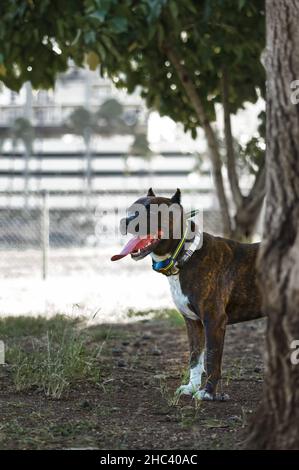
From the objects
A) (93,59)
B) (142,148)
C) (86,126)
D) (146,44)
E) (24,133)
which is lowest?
(93,59)

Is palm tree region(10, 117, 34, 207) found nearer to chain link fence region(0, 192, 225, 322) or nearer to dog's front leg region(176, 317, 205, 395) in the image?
chain link fence region(0, 192, 225, 322)

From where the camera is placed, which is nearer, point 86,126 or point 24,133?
point 24,133

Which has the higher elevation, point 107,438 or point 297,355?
point 297,355

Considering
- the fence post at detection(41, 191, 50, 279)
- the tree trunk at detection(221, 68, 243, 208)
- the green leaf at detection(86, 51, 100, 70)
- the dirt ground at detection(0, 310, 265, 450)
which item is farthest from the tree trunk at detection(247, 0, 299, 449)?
the fence post at detection(41, 191, 50, 279)

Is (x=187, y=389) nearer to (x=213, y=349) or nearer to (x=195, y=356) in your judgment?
(x=195, y=356)

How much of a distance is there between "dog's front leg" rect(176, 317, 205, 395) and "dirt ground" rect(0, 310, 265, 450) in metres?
0.09

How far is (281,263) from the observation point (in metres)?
3.84

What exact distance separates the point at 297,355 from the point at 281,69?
4.15 feet

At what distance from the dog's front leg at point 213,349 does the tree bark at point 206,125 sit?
4941 mm

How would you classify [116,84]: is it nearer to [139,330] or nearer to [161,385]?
[139,330]

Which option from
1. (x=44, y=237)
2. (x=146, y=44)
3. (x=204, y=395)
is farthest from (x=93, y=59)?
(x=44, y=237)

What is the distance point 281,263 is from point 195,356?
89.5 inches
